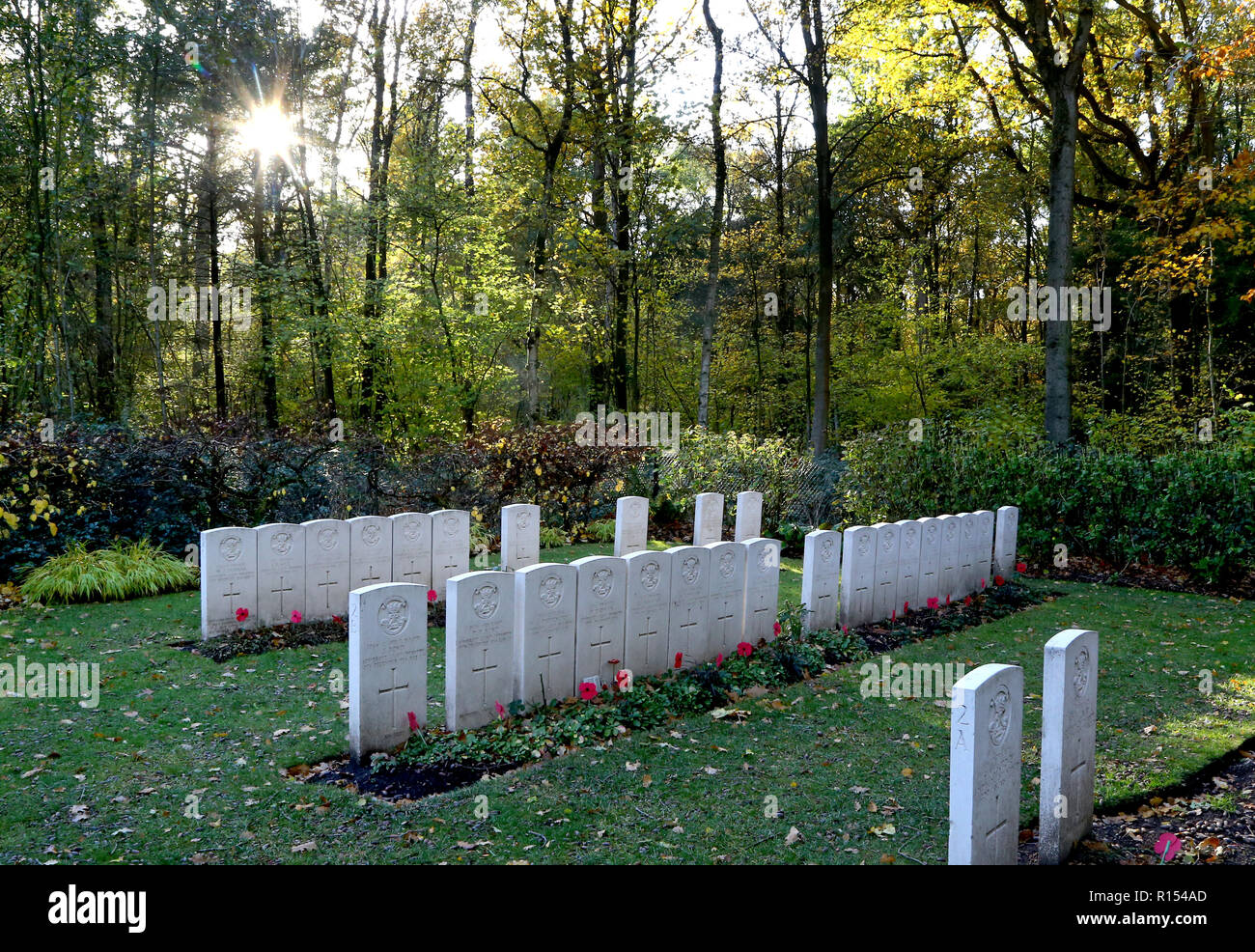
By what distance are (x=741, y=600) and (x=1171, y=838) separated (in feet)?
11.9

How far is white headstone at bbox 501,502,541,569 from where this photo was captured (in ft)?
31.2

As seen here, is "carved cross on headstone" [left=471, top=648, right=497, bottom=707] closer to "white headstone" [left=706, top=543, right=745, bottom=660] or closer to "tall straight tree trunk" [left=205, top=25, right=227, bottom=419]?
"white headstone" [left=706, top=543, right=745, bottom=660]

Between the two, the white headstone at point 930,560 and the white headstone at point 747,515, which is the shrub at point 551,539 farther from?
the white headstone at point 930,560

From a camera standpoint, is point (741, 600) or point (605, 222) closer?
point (741, 600)

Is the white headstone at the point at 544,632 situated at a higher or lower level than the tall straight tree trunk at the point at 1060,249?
lower

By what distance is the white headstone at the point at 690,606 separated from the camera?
6355 millimetres

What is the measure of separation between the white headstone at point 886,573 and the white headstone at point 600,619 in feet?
10.7

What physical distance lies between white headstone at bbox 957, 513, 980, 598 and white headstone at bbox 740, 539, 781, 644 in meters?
3.19

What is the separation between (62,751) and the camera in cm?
468

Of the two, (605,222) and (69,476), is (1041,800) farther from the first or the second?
(605,222)

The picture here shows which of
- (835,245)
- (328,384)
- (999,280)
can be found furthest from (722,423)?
(328,384)

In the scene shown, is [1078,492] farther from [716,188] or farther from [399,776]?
[716,188]

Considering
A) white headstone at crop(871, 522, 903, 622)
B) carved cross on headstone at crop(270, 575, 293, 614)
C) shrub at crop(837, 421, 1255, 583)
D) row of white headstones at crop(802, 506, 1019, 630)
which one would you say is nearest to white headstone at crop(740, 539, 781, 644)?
row of white headstones at crop(802, 506, 1019, 630)

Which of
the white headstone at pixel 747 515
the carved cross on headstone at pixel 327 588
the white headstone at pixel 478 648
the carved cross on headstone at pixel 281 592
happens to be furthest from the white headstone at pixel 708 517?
the white headstone at pixel 478 648
